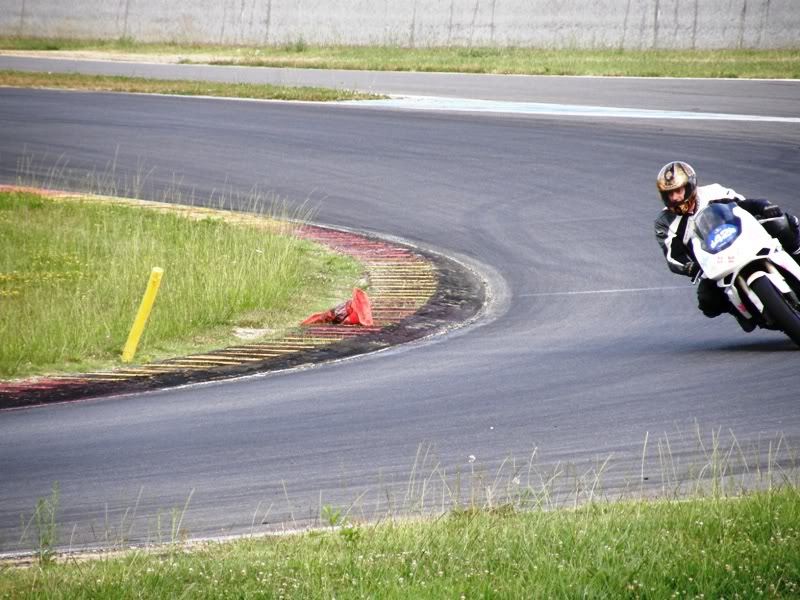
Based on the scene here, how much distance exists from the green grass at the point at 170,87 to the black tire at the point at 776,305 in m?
18.0

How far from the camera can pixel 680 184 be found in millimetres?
9594

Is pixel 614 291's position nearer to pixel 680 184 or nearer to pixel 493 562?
Answer: pixel 680 184

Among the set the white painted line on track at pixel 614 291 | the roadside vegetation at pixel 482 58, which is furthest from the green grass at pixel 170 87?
the white painted line on track at pixel 614 291

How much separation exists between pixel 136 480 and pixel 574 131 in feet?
51.4

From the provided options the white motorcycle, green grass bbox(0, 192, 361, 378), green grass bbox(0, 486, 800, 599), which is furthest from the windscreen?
green grass bbox(0, 192, 361, 378)

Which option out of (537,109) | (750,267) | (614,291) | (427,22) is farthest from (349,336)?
(427,22)

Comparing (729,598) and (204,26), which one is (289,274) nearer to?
(729,598)

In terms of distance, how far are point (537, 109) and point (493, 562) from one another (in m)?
19.7

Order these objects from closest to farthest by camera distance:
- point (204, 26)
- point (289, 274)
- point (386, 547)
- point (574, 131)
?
point (386, 547) → point (289, 274) → point (574, 131) → point (204, 26)

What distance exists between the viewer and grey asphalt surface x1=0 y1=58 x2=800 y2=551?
22.0 feet

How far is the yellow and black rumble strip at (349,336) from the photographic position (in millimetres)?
9516

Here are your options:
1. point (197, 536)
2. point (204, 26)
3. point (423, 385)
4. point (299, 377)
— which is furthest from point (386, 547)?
point (204, 26)

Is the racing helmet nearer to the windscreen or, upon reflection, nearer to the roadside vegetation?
the windscreen

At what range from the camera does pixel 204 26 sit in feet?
140
